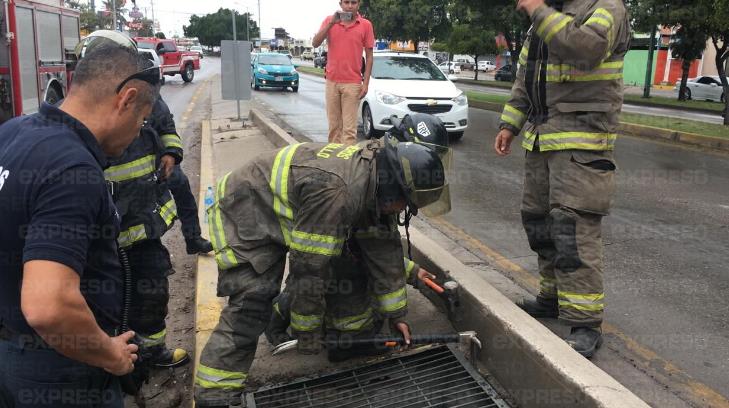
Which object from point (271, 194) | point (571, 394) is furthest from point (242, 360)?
point (571, 394)

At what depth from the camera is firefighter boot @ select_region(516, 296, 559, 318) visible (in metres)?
3.48

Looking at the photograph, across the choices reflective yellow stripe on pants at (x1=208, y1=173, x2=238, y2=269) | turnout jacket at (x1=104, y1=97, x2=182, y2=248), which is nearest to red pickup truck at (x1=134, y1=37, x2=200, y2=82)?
turnout jacket at (x1=104, y1=97, x2=182, y2=248)

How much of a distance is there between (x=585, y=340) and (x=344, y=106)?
14.5ft

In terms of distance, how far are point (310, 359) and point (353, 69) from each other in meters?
4.30

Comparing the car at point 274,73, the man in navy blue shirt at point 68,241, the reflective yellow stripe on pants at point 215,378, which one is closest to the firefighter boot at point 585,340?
the reflective yellow stripe on pants at point 215,378

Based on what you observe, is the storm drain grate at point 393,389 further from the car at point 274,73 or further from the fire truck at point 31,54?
the car at point 274,73

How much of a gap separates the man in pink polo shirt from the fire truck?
119 inches

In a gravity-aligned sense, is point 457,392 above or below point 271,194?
below

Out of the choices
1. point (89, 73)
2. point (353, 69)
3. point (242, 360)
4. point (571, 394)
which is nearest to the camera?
point (89, 73)

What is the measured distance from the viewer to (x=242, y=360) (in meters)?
2.59

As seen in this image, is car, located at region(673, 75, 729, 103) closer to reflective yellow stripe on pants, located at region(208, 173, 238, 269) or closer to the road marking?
the road marking

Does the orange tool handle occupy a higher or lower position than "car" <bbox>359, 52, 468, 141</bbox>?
lower

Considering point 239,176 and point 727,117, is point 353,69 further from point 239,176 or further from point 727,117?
point 727,117

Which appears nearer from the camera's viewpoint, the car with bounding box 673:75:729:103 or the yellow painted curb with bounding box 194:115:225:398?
Answer: the yellow painted curb with bounding box 194:115:225:398
